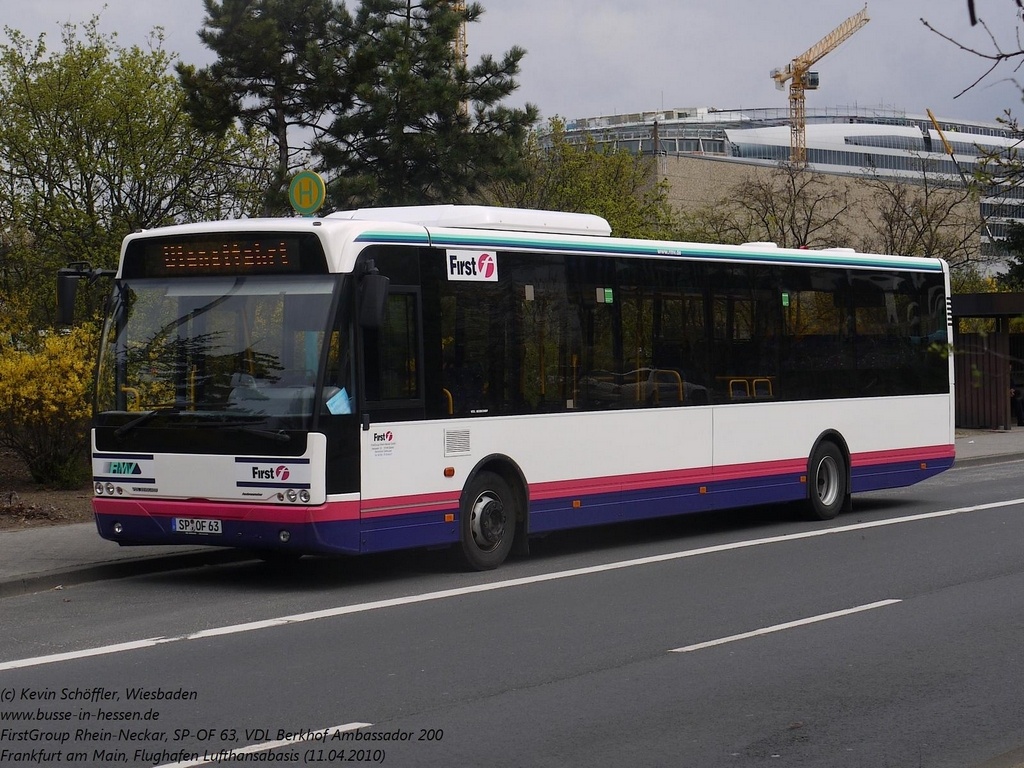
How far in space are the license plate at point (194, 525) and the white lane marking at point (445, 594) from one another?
139 cm

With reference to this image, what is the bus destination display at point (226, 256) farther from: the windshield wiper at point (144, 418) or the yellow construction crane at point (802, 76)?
the yellow construction crane at point (802, 76)

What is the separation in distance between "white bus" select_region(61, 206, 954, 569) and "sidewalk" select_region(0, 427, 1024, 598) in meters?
0.61

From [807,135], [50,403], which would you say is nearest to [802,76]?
[807,135]

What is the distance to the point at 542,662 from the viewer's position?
344 inches

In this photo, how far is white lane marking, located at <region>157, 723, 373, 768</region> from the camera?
646cm

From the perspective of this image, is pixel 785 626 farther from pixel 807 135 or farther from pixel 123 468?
pixel 807 135

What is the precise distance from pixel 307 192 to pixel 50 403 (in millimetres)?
4414

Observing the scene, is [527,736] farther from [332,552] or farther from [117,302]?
[117,302]

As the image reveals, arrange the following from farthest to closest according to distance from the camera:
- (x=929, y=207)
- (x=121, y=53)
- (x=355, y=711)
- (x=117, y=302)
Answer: (x=929, y=207) → (x=121, y=53) → (x=117, y=302) → (x=355, y=711)

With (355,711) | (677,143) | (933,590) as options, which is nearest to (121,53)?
(933,590)

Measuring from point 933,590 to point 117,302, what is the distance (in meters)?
7.10

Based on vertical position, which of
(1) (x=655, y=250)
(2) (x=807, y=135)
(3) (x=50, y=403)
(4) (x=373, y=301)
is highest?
(2) (x=807, y=135)

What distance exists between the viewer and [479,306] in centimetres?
1286

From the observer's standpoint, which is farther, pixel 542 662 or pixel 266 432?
pixel 266 432
